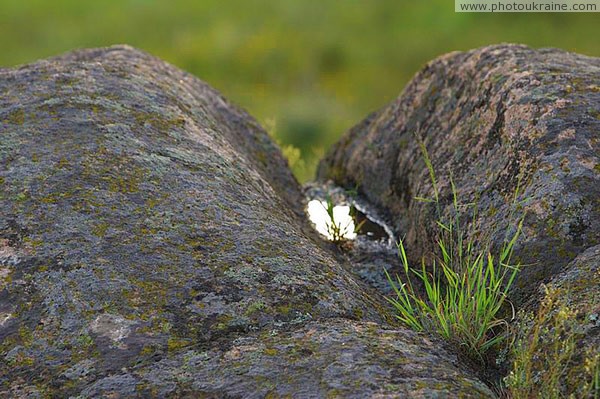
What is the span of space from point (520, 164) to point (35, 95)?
2.87 m

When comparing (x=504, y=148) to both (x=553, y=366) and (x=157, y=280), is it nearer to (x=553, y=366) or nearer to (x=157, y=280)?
(x=553, y=366)

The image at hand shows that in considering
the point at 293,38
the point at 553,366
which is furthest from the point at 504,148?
the point at 293,38

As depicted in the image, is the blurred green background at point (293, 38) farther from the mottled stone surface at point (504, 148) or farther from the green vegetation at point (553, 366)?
the green vegetation at point (553, 366)

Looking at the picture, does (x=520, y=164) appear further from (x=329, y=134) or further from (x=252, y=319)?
(x=329, y=134)

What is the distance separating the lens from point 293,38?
19484mm

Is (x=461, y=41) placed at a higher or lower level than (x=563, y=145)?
higher

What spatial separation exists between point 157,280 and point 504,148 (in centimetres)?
223

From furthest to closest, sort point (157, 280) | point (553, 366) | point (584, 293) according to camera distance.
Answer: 1. point (157, 280)
2. point (584, 293)
3. point (553, 366)

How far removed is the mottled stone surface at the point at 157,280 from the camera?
A: 248cm

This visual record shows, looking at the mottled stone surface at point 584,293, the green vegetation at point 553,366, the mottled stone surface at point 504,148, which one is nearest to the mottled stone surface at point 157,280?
the green vegetation at point 553,366

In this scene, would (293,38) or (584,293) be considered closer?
(584,293)

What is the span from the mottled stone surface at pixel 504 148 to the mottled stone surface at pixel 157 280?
2.93 feet

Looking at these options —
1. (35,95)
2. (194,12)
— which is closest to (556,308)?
(35,95)

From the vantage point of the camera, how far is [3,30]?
65.2ft
